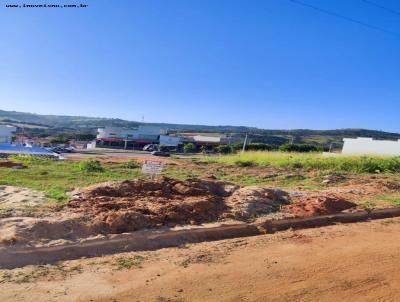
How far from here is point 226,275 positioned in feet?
23.1

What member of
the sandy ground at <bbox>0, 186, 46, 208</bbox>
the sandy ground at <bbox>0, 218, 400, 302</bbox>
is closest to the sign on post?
the sandy ground at <bbox>0, 186, 46, 208</bbox>

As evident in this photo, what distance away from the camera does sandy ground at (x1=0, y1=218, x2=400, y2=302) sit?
20.2ft

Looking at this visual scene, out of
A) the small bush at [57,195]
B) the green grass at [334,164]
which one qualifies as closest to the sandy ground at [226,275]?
the small bush at [57,195]

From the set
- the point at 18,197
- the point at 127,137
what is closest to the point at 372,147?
the point at 18,197

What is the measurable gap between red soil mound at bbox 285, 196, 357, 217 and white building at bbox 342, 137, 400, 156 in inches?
1318

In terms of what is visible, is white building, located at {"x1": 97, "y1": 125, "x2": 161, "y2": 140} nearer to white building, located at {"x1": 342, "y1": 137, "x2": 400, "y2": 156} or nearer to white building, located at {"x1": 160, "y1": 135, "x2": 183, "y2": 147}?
white building, located at {"x1": 160, "y1": 135, "x2": 183, "y2": 147}

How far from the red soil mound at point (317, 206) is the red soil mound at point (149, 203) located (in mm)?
1807

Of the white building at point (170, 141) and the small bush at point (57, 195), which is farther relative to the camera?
the white building at point (170, 141)

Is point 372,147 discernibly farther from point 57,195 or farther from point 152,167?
point 57,195

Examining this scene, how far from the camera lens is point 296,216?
11.2 m

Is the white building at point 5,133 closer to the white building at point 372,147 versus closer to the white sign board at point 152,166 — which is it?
the white building at point 372,147

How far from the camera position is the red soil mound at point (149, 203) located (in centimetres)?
894

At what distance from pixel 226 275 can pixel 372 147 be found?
1833 inches

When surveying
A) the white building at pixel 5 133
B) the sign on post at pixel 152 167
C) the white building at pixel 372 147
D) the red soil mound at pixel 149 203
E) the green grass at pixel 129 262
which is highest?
the white building at pixel 372 147
